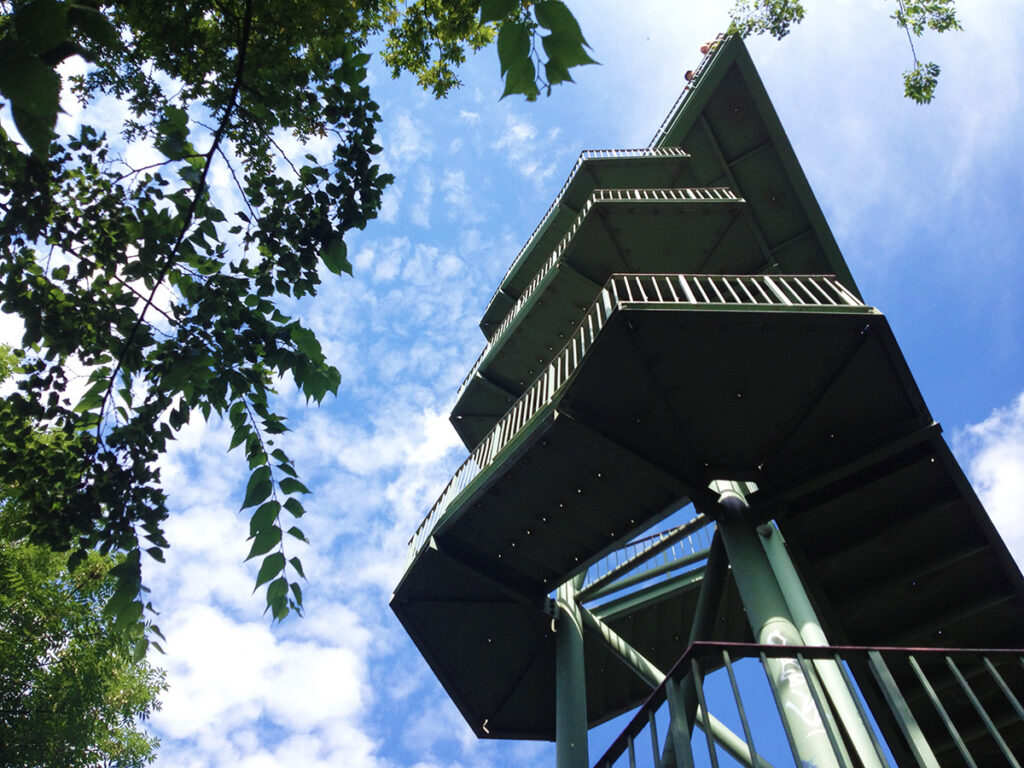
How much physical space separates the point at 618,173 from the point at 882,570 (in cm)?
1009

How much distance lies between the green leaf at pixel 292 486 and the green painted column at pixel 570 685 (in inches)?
262

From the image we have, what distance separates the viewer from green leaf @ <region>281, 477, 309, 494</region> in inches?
141

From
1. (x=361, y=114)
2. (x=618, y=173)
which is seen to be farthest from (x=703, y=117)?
(x=361, y=114)

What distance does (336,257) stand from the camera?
4754 millimetres

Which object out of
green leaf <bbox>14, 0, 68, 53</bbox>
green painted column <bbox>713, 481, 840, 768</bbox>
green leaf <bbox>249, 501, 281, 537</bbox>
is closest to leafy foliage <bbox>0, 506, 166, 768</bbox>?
green leaf <bbox>249, 501, 281, 537</bbox>

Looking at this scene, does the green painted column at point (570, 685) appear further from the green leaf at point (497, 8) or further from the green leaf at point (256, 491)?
the green leaf at point (497, 8)

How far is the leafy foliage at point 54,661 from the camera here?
7.98 metres

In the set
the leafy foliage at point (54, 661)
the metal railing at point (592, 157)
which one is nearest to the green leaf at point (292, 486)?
the leafy foliage at point (54, 661)

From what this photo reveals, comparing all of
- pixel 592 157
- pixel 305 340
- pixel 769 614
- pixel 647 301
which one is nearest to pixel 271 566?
pixel 305 340

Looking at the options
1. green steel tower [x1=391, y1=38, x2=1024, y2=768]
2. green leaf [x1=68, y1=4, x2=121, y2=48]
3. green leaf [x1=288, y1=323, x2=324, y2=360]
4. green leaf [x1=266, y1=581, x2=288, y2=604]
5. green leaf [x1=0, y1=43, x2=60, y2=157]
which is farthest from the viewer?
green steel tower [x1=391, y1=38, x2=1024, y2=768]

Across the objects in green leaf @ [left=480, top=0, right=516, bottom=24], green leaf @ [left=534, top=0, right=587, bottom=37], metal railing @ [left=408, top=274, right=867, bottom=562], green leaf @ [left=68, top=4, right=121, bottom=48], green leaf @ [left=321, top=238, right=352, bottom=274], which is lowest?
green leaf @ [left=68, top=4, right=121, bottom=48]

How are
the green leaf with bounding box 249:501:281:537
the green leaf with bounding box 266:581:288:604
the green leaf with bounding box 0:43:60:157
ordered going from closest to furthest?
the green leaf with bounding box 0:43:60:157 → the green leaf with bounding box 249:501:281:537 → the green leaf with bounding box 266:581:288:604

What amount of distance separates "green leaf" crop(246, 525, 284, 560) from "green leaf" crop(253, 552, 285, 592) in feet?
0.16

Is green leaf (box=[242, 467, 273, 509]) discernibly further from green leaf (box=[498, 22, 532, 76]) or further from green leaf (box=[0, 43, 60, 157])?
green leaf (box=[498, 22, 532, 76])
